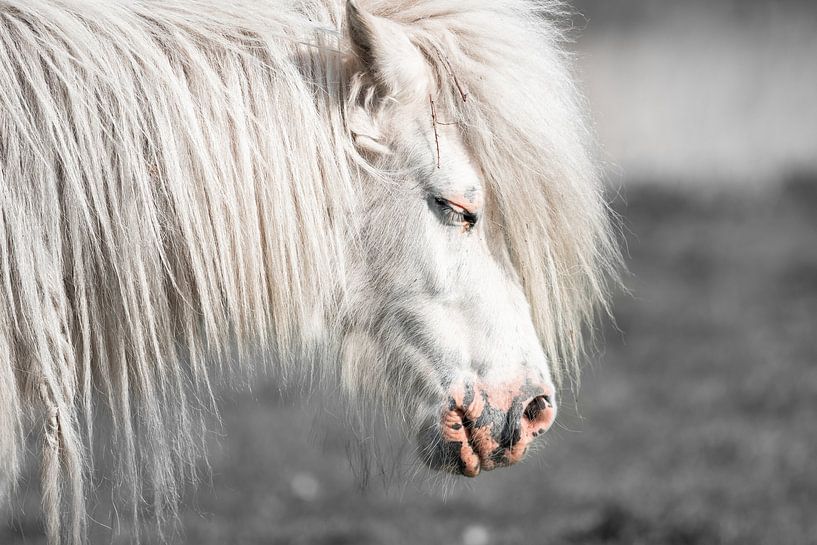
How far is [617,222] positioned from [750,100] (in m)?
9.89

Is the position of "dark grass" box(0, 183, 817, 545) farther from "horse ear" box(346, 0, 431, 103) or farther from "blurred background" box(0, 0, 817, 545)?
"horse ear" box(346, 0, 431, 103)

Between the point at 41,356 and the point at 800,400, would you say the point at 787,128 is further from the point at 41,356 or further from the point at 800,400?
the point at 41,356

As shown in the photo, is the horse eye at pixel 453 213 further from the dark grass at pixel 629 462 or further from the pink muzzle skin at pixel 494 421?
the dark grass at pixel 629 462

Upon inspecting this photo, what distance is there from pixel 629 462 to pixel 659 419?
2.11 ft

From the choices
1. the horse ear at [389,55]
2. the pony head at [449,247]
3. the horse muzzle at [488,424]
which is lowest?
the horse muzzle at [488,424]

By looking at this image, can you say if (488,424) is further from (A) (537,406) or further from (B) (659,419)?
(B) (659,419)

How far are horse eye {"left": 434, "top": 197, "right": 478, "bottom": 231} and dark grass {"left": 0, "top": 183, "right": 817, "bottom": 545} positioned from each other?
0.78 meters

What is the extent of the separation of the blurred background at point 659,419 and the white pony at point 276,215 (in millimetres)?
443

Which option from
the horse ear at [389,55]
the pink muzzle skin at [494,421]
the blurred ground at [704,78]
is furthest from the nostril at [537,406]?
the blurred ground at [704,78]

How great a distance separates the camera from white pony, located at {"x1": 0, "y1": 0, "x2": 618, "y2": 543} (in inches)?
91.2

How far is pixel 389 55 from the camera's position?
239 centimetres

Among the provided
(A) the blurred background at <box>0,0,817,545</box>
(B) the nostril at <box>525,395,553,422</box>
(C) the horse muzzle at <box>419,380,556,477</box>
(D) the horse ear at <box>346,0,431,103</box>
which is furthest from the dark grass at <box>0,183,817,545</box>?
(D) the horse ear at <box>346,0,431,103</box>

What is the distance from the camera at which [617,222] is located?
3.02 meters

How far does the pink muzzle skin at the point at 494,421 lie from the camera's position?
8.41 ft
